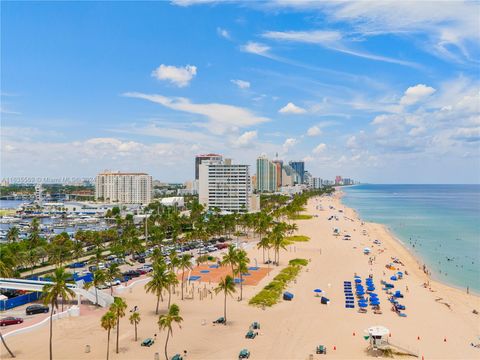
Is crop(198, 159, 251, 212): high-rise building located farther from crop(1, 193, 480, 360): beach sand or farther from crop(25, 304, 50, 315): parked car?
crop(25, 304, 50, 315): parked car

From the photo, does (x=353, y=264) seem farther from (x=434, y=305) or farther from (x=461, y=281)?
(x=434, y=305)

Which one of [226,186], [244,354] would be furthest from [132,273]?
[226,186]

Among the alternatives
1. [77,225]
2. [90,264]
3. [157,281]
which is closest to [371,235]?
[90,264]

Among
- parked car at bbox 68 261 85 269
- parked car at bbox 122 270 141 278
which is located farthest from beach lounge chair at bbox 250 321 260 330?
parked car at bbox 68 261 85 269

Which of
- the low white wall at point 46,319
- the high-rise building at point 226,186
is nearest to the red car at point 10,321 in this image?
the low white wall at point 46,319

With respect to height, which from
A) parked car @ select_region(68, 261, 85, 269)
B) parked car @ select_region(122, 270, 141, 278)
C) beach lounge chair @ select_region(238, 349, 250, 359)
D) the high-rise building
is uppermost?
the high-rise building

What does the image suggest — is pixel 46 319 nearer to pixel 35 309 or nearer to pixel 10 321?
pixel 35 309
